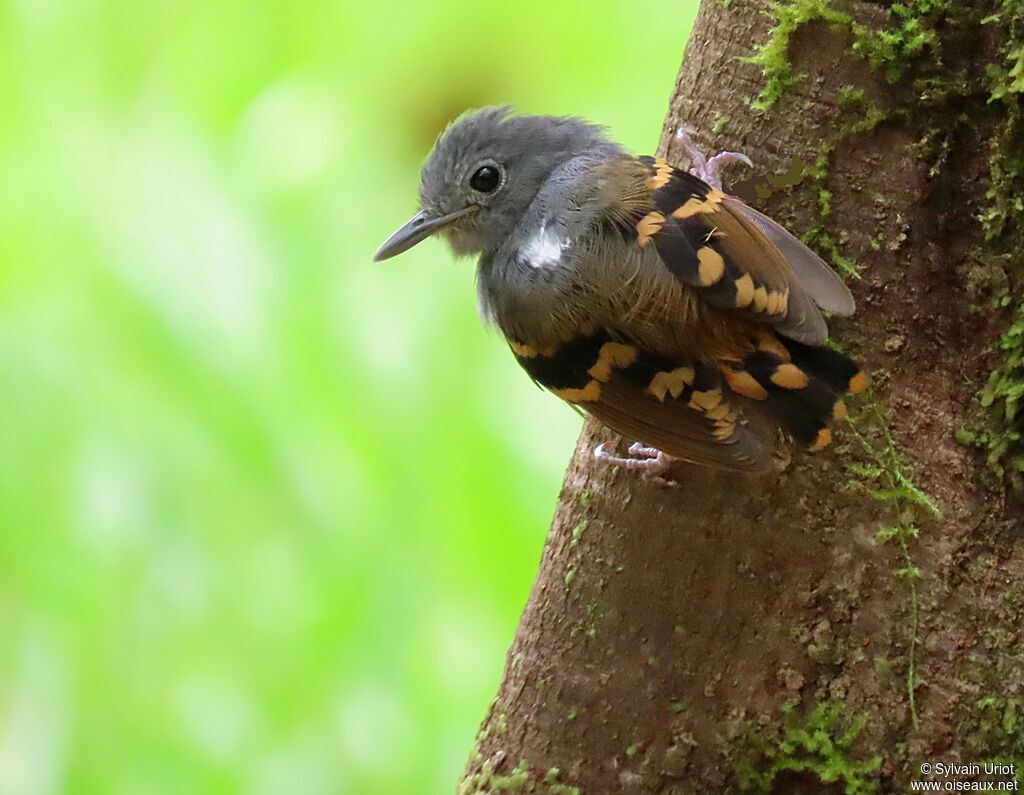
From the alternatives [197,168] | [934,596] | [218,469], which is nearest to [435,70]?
[197,168]

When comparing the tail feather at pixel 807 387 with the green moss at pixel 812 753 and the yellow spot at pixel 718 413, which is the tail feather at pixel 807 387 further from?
the green moss at pixel 812 753

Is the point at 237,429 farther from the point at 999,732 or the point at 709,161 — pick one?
the point at 999,732

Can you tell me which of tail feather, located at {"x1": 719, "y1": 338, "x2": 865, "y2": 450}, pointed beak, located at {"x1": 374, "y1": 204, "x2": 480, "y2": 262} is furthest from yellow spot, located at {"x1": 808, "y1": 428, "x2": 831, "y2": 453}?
pointed beak, located at {"x1": 374, "y1": 204, "x2": 480, "y2": 262}

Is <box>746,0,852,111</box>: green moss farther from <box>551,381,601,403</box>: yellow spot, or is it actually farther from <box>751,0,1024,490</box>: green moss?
A: <box>551,381,601,403</box>: yellow spot

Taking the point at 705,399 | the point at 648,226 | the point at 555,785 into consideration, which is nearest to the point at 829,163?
the point at 648,226

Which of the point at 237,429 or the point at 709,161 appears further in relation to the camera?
the point at 237,429

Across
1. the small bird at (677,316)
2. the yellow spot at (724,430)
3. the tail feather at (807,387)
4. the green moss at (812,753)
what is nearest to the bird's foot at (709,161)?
the small bird at (677,316)
